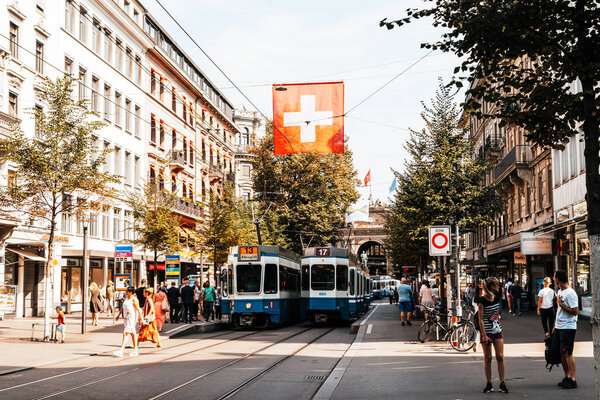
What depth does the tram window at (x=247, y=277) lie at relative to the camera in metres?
29.2

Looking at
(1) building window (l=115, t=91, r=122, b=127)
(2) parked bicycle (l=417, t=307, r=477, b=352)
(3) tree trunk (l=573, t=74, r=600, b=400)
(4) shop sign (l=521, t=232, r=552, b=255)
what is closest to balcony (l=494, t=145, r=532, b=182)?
(4) shop sign (l=521, t=232, r=552, b=255)

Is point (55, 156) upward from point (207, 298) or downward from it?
upward

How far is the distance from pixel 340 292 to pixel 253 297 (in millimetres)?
4246

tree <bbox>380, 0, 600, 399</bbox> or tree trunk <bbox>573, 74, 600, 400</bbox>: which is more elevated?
tree <bbox>380, 0, 600, 399</bbox>

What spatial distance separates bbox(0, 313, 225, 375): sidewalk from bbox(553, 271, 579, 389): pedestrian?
9515 millimetres

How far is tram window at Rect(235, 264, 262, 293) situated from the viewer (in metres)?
29.2

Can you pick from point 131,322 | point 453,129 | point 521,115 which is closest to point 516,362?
point 521,115

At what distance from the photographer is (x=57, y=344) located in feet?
66.9

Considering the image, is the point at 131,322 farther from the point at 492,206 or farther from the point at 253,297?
the point at 492,206

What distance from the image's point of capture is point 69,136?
22156 millimetres

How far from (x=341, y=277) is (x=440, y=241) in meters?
13.2

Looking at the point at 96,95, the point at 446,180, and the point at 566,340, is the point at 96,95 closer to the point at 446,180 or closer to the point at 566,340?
the point at 446,180

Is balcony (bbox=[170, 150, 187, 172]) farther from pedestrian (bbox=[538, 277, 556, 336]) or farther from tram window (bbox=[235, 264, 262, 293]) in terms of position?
pedestrian (bbox=[538, 277, 556, 336])

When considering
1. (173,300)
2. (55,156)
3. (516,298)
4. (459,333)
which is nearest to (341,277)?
(173,300)
